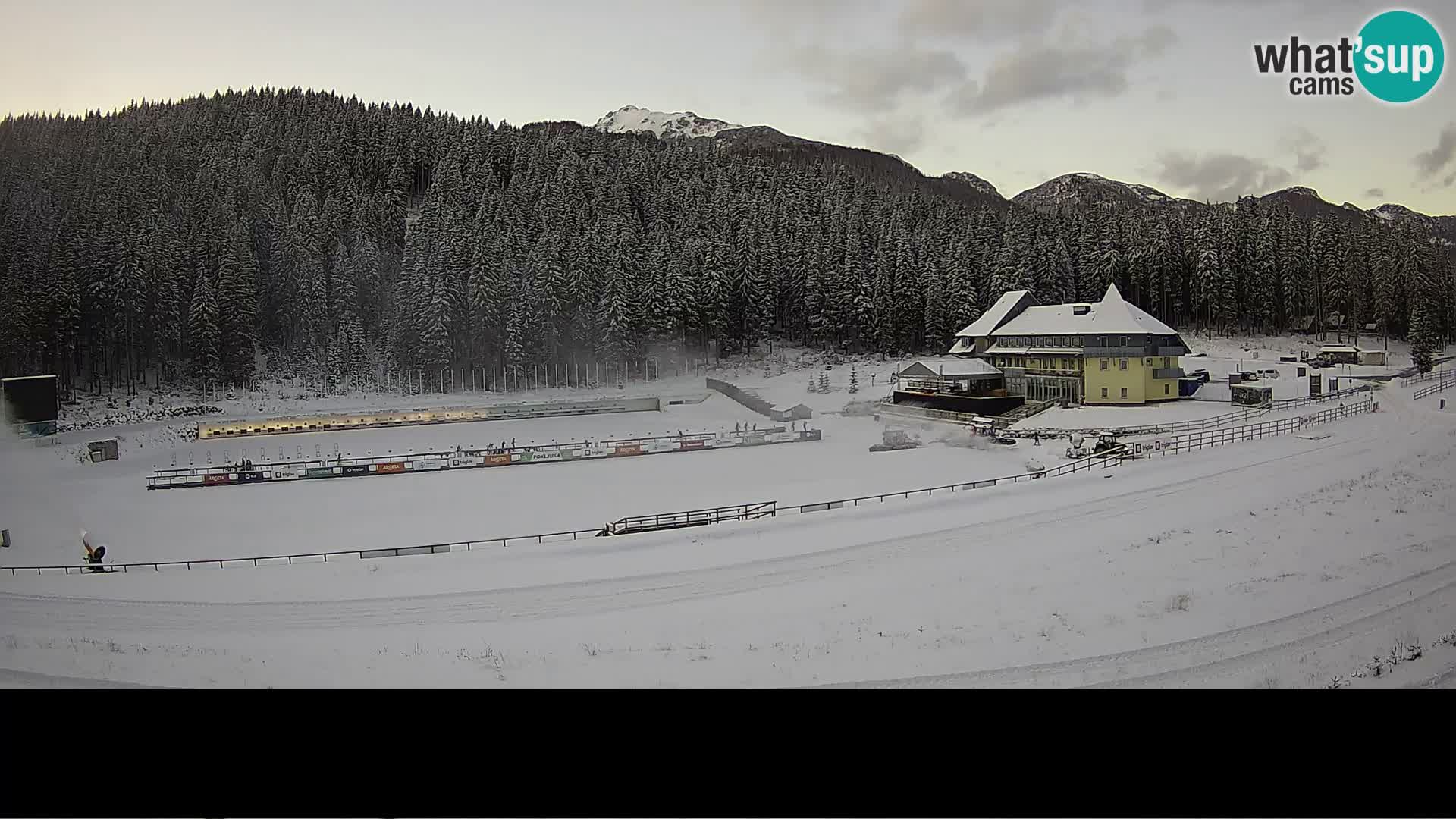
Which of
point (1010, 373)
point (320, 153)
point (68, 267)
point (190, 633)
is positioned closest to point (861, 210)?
point (1010, 373)

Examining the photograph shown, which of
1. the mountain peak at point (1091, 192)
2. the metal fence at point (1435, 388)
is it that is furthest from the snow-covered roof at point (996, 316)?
the metal fence at point (1435, 388)

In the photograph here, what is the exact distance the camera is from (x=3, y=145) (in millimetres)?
4766

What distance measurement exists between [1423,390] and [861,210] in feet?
67.2

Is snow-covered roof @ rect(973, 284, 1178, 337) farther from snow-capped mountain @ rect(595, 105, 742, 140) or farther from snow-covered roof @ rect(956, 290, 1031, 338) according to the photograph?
snow-capped mountain @ rect(595, 105, 742, 140)

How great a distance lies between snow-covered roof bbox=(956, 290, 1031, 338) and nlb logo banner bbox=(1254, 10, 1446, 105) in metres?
12.4

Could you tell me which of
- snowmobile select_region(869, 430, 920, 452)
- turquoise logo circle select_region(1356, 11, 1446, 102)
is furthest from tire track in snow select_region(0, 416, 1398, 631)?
snowmobile select_region(869, 430, 920, 452)

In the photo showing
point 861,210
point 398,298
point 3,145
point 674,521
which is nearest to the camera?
point 3,145

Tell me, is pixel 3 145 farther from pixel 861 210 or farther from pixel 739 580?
pixel 861 210

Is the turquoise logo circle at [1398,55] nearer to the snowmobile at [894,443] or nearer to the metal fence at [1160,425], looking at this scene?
the metal fence at [1160,425]

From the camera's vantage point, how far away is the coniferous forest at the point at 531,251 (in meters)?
5.13

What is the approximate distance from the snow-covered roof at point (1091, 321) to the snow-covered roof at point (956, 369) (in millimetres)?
852

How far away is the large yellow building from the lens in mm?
12711

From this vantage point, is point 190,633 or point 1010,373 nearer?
point 190,633

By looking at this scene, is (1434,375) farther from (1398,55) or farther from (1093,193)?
(1093,193)
